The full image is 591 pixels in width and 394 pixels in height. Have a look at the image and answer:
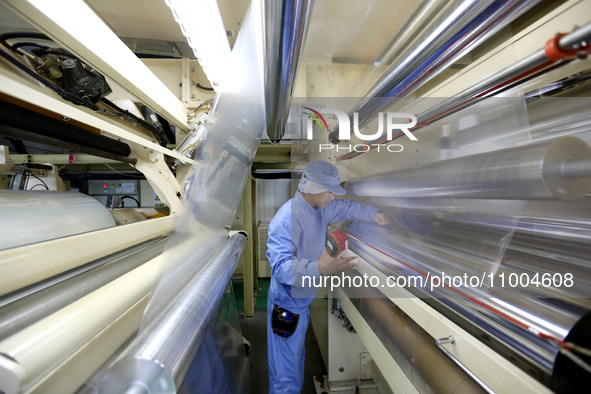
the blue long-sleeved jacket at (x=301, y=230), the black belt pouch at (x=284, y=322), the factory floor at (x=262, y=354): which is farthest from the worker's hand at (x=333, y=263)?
the factory floor at (x=262, y=354)

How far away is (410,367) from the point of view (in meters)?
0.65

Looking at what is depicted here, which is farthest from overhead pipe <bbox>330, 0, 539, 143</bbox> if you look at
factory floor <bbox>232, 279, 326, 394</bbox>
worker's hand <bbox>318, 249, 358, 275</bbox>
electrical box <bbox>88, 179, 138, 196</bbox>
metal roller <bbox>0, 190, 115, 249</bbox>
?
electrical box <bbox>88, 179, 138, 196</bbox>

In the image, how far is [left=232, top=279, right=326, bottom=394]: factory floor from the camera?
1.57m

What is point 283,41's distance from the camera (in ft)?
1.40

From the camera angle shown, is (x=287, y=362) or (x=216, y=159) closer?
(x=216, y=159)

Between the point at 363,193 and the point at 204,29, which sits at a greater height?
the point at 204,29

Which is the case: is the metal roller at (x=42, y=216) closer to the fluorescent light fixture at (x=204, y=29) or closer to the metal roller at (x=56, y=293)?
the metal roller at (x=56, y=293)

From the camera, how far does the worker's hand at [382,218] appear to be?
939mm

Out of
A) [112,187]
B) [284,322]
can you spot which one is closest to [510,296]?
[284,322]

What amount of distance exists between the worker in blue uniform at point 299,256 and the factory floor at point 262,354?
1.29ft

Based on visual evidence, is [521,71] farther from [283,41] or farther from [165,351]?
[165,351]

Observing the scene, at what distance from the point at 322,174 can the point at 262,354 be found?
1772mm

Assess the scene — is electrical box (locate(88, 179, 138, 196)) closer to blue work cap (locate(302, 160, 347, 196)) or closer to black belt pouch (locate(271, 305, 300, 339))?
black belt pouch (locate(271, 305, 300, 339))

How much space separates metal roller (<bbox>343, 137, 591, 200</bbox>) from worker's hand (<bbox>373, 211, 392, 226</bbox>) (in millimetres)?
332
